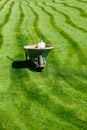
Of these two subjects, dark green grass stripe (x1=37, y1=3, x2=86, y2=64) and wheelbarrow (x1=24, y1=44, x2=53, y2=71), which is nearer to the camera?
wheelbarrow (x1=24, y1=44, x2=53, y2=71)

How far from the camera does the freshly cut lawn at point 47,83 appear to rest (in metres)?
8.71

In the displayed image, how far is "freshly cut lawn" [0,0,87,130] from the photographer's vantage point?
8.71 meters

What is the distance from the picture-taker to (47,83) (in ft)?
36.3

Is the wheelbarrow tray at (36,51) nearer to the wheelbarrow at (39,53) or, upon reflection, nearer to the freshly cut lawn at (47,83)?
the wheelbarrow at (39,53)

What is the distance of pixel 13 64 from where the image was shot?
13023mm

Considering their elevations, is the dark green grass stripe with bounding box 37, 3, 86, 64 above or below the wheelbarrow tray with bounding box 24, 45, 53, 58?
below

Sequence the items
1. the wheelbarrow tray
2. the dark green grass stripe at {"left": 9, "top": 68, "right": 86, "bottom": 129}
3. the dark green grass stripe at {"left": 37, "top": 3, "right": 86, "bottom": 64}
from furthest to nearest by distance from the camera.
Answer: the dark green grass stripe at {"left": 37, "top": 3, "right": 86, "bottom": 64} → the wheelbarrow tray → the dark green grass stripe at {"left": 9, "top": 68, "right": 86, "bottom": 129}

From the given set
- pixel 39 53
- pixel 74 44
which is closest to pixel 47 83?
pixel 39 53

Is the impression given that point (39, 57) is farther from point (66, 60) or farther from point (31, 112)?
point (31, 112)

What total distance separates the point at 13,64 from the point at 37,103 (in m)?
3.74

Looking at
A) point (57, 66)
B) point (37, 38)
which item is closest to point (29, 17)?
point (37, 38)

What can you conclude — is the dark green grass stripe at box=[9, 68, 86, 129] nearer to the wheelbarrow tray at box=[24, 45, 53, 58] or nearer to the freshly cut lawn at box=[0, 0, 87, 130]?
the freshly cut lawn at box=[0, 0, 87, 130]

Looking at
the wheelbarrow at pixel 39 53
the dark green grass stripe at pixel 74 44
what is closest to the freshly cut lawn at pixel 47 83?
the dark green grass stripe at pixel 74 44

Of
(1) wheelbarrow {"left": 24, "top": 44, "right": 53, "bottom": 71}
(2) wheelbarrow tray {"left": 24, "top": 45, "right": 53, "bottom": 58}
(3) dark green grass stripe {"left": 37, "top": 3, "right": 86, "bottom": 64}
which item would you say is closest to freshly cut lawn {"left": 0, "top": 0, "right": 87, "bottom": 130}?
(3) dark green grass stripe {"left": 37, "top": 3, "right": 86, "bottom": 64}
